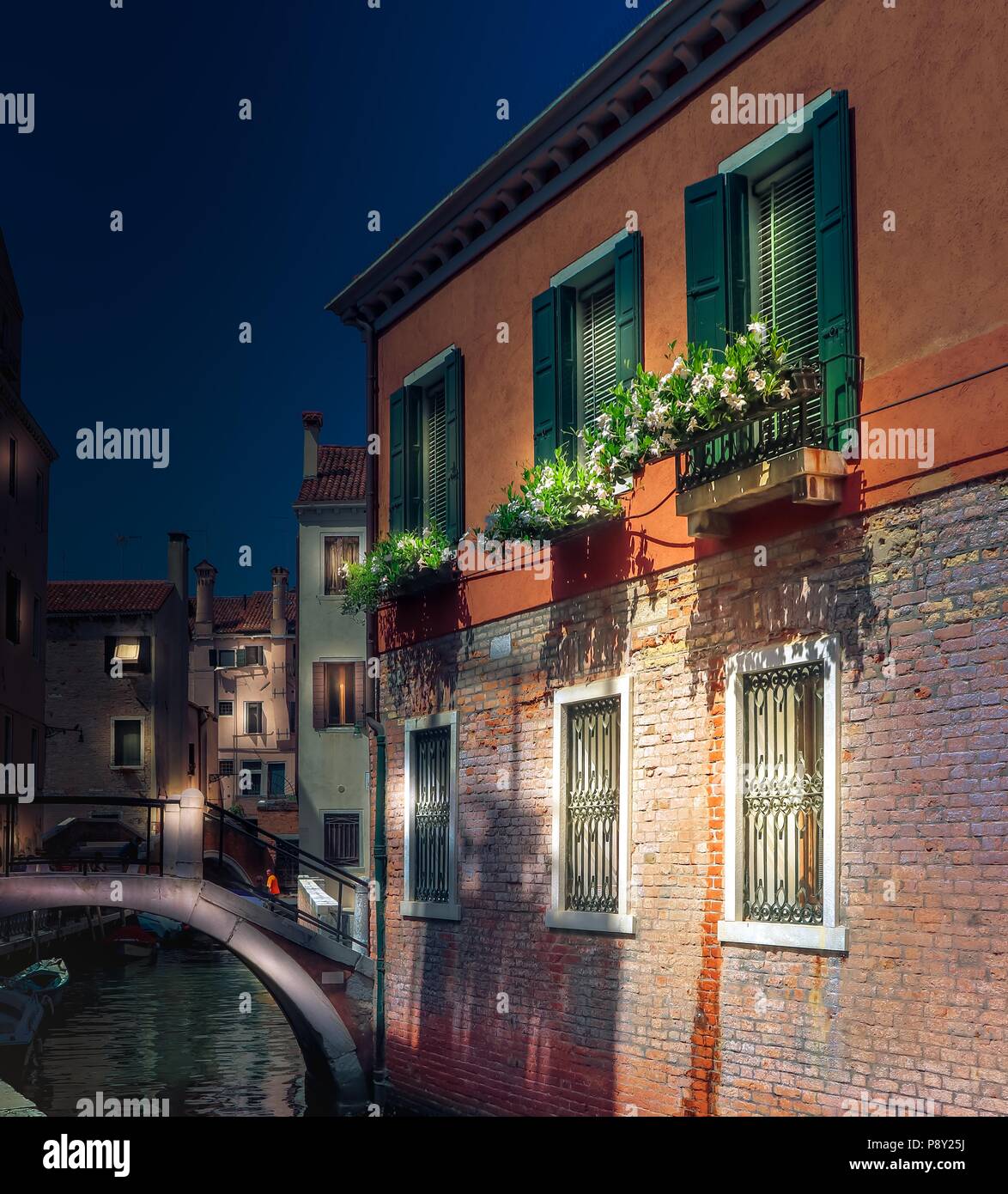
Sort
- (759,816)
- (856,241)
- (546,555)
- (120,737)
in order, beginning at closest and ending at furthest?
(856,241), (759,816), (546,555), (120,737)

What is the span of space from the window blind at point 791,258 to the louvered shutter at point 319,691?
29.9 m

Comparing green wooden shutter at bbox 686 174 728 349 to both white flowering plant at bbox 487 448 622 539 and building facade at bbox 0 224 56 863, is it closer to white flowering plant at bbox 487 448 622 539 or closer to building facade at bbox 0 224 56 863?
white flowering plant at bbox 487 448 622 539

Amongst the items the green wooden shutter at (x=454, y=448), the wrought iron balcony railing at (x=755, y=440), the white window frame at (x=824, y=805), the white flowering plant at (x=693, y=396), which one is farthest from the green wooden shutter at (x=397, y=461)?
the white window frame at (x=824, y=805)

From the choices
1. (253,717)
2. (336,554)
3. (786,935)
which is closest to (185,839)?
(786,935)

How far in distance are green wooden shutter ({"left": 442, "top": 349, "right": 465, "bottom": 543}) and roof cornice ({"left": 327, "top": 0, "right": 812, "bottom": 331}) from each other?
3.26 feet

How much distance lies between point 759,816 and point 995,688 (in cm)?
225

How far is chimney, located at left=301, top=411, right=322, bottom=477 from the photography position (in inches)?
1697

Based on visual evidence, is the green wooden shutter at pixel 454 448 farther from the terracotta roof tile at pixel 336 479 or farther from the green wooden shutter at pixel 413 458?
the terracotta roof tile at pixel 336 479

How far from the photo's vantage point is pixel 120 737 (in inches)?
1875

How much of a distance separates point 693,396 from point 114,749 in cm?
4033

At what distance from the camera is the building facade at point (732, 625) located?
27.4ft

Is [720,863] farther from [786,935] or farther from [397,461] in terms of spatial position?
[397,461]

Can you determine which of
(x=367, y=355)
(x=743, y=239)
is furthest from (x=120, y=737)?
(x=743, y=239)
